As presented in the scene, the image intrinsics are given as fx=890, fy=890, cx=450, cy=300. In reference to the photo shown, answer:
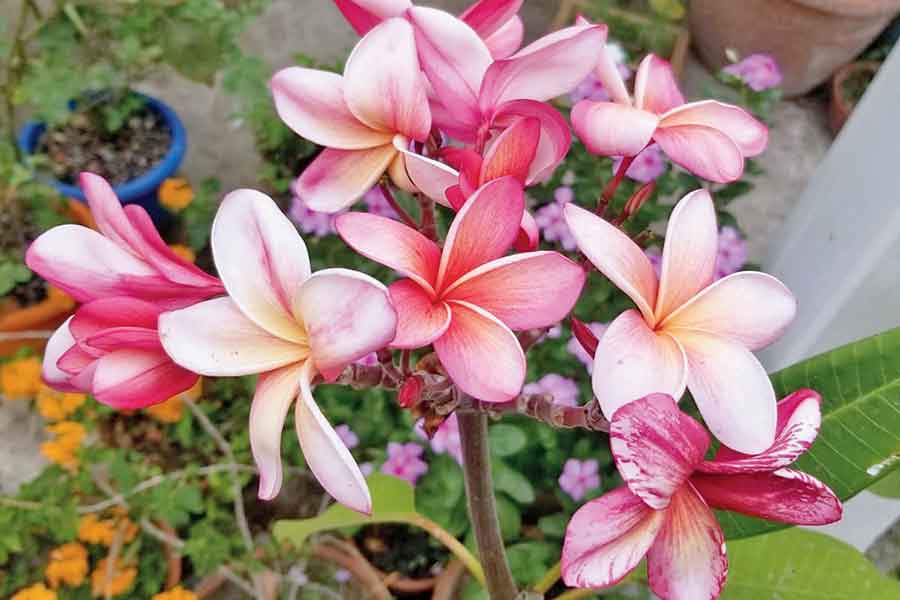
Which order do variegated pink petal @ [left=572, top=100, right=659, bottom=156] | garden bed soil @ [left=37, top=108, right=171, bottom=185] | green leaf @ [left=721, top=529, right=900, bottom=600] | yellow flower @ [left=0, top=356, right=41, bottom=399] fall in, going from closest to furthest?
variegated pink petal @ [left=572, top=100, right=659, bottom=156] → green leaf @ [left=721, top=529, right=900, bottom=600] → yellow flower @ [left=0, top=356, right=41, bottom=399] → garden bed soil @ [left=37, top=108, right=171, bottom=185]

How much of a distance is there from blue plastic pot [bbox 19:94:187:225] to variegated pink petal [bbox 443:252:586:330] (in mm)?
1289

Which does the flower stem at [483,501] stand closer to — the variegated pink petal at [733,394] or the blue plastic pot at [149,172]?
the variegated pink petal at [733,394]

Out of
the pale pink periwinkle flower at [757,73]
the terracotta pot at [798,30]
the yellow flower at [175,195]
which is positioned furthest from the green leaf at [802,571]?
the terracotta pot at [798,30]

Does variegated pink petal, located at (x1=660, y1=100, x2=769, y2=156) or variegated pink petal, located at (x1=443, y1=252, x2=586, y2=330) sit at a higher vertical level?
variegated pink petal, located at (x1=660, y1=100, x2=769, y2=156)

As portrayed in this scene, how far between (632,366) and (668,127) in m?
Answer: 0.16

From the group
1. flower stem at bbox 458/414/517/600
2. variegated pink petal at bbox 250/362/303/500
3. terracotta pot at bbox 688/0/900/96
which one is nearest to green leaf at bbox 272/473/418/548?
flower stem at bbox 458/414/517/600

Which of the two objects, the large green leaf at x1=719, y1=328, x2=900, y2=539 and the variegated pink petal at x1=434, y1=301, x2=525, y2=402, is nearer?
the variegated pink petal at x1=434, y1=301, x2=525, y2=402

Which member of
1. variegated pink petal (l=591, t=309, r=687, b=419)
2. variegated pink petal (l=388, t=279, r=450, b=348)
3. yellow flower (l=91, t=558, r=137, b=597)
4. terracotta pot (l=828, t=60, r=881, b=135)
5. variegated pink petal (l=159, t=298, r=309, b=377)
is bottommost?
yellow flower (l=91, t=558, r=137, b=597)

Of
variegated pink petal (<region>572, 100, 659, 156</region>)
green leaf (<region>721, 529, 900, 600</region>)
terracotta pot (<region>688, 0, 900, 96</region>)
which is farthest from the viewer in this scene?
terracotta pot (<region>688, 0, 900, 96</region>)

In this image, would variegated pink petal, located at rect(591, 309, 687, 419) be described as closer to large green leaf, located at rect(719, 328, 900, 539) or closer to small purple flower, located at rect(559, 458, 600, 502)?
large green leaf, located at rect(719, 328, 900, 539)

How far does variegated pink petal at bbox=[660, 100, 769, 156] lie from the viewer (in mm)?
460

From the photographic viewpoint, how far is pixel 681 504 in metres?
0.36

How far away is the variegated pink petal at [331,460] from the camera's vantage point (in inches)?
13.0

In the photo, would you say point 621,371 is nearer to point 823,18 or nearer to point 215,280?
point 215,280
